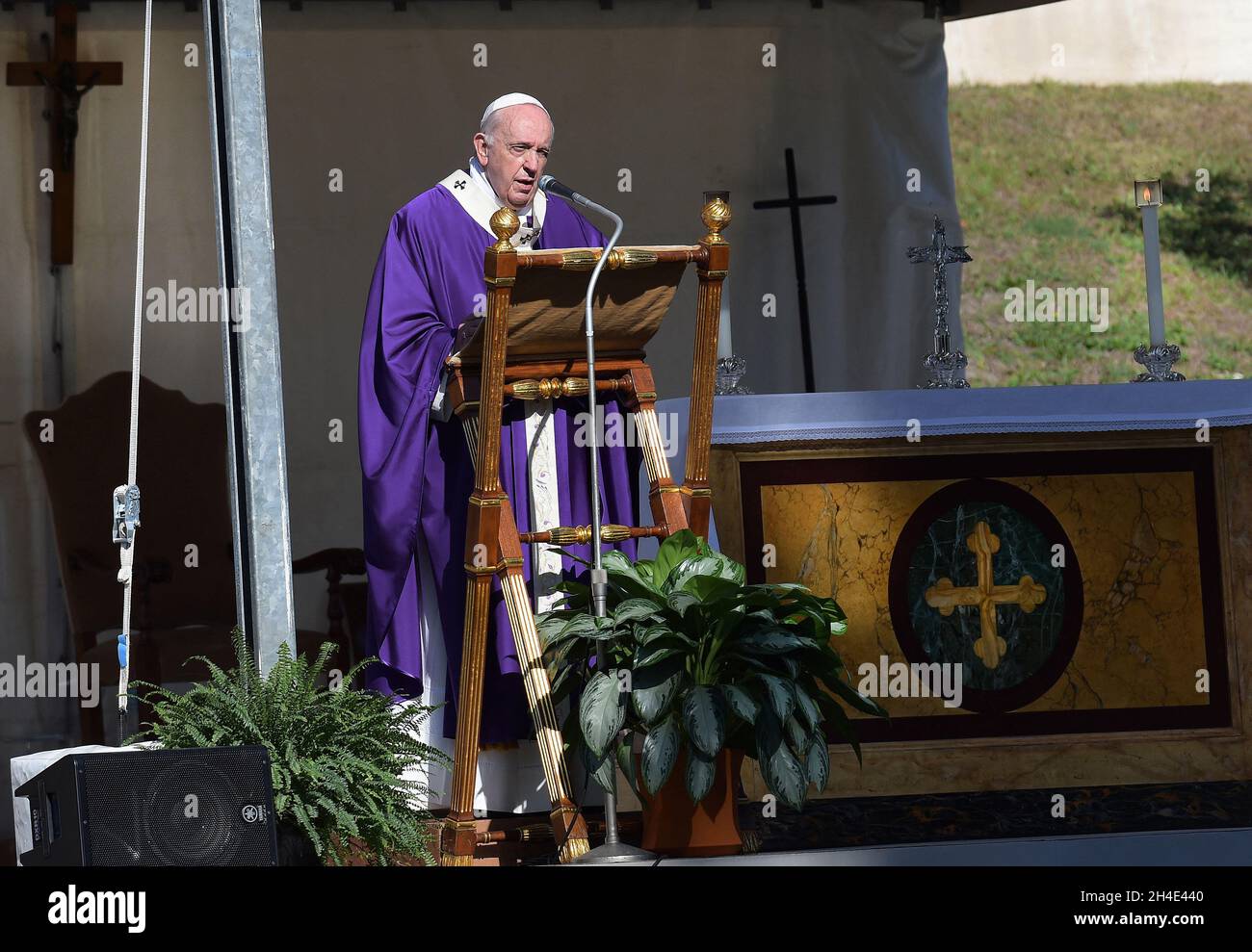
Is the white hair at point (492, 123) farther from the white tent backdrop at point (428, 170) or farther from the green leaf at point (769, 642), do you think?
the white tent backdrop at point (428, 170)

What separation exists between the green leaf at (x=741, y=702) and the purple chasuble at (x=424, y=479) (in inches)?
28.5

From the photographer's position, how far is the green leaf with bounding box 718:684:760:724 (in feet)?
13.1

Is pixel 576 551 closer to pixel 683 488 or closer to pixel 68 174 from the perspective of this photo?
pixel 683 488

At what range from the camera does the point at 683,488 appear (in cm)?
442

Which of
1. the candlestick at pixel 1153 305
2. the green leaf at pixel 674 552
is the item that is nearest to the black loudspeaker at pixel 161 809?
the green leaf at pixel 674 552

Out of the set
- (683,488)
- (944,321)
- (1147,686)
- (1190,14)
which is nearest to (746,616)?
(683,488)

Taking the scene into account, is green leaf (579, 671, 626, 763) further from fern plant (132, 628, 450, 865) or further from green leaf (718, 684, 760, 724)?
fern plant (132, 628, 450, 865)

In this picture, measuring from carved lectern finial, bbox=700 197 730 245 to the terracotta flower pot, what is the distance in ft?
3.91

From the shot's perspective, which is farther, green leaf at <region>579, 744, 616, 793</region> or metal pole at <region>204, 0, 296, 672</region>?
metal pole at <region>204, 0, 296, 672</region>

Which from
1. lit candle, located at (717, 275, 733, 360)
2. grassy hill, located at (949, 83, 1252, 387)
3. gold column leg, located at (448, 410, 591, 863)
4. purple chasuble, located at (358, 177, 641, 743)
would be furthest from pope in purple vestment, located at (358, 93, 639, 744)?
grassy hill, located at (949, 83, 1252, 387)

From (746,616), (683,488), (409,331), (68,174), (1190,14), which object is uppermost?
(1190,14)

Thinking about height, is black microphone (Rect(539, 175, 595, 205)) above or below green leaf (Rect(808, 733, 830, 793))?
above

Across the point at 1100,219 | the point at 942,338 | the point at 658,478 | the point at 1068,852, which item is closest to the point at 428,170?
the point at 942,338
